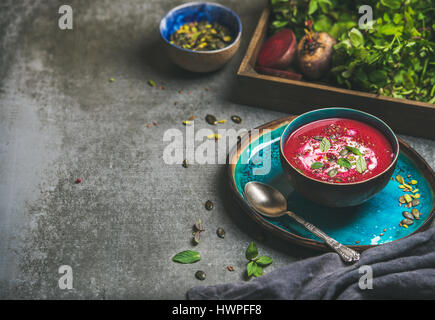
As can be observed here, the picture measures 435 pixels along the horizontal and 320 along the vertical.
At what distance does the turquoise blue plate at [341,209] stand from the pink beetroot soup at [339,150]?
121mm

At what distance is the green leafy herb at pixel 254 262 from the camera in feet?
3.89

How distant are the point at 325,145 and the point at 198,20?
90 cm

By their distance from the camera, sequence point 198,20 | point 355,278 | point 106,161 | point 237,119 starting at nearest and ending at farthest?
point 355,278
point 106,161
point 237,119
point 198,20

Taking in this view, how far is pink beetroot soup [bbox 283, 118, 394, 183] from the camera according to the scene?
1151 mm

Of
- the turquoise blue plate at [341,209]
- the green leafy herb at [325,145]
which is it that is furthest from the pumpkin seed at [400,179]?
the green leafy herb at [325,145]

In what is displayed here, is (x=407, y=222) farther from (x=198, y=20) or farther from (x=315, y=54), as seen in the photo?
(x=198, y=20)

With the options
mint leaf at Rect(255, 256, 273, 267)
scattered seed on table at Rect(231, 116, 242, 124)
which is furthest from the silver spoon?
scattered seed on table at Rect(231, 116, 242, 124)

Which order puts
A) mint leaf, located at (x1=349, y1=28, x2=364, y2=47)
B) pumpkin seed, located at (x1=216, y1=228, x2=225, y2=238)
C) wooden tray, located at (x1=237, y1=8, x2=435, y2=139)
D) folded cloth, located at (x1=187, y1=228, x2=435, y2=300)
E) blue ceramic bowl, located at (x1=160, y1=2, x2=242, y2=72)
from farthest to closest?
blue ceramic bowl, located at (x1=160, y1=2, x2=242, y2=72) < mint leaf, located at (x1=349, y1=28, x2=364, y2=47) < wooden tray, located at (x1=237, y1=8, x2=435, y2=139) < pumpkin seed, located at (x1=216, y1=228, x2=225, y2=238) < folded cloth, located at (x1=187, y1=228, x2=435, y2=300)

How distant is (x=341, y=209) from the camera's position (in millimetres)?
1231

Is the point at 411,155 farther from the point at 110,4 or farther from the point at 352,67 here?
the point at 110,4

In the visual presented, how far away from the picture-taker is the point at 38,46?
1922 mm

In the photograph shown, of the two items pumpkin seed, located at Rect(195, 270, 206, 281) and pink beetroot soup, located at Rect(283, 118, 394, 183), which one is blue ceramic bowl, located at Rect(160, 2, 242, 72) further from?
pumpkin seed, located at Rect(195, 270, 206, 281)

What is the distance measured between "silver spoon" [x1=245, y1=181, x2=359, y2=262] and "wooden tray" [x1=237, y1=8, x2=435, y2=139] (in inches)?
15.4

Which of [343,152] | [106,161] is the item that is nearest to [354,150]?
[343,152]
